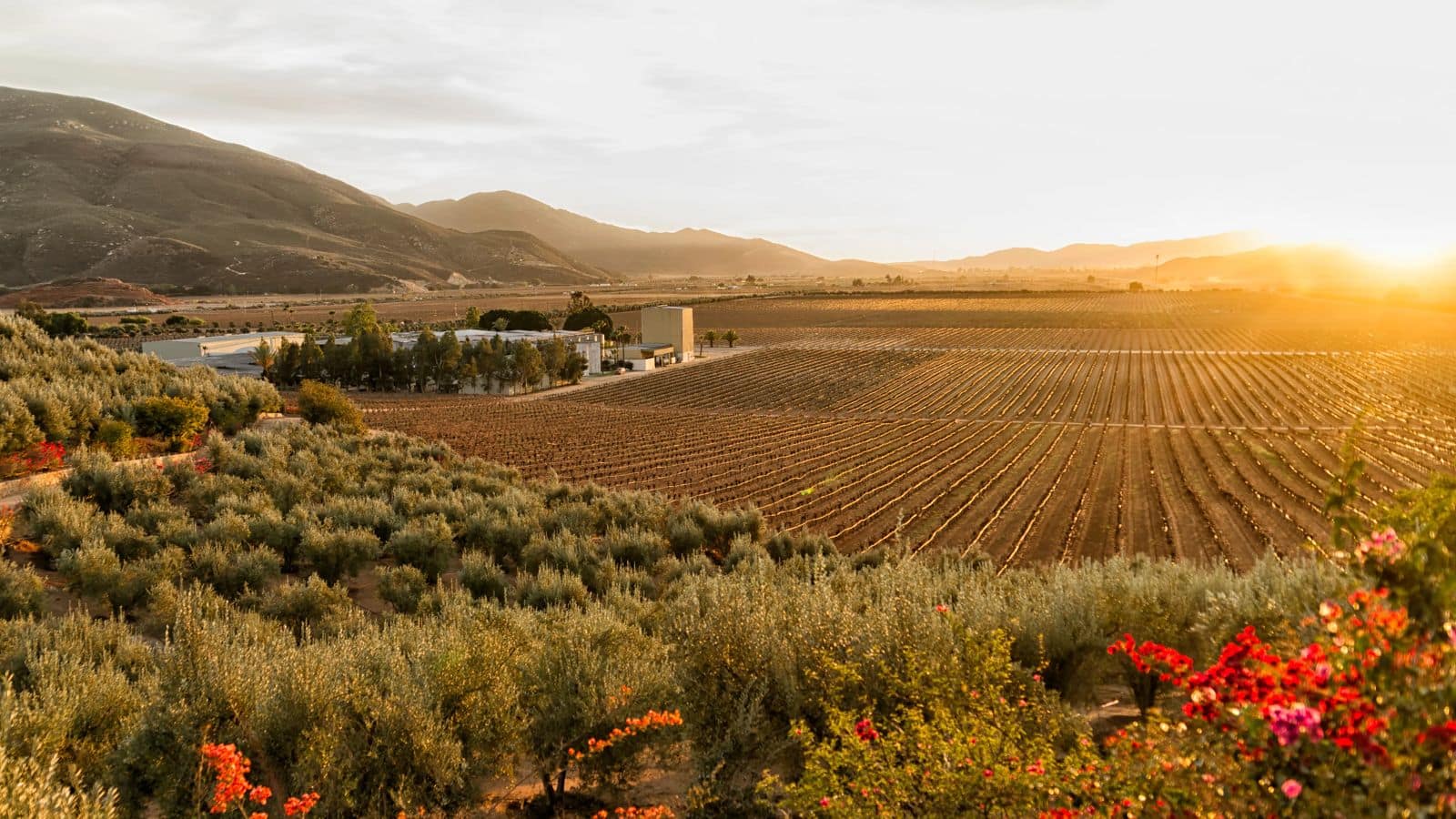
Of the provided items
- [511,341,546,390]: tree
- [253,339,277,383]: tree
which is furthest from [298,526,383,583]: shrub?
[253,339,277,383]: tree

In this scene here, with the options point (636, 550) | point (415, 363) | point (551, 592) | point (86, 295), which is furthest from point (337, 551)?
point (86, 295)

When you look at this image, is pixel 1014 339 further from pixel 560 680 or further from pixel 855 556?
pixel 560 680

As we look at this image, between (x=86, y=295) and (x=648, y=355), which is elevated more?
(x=86, y=295)

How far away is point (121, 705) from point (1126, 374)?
213ft

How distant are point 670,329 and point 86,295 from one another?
102511 mm

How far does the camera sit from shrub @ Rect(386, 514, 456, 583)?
1465 cm

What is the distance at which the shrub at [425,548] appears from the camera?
14.6 m

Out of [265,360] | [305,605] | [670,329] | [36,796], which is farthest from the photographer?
[670,329]

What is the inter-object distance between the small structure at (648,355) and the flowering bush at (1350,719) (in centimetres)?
6656

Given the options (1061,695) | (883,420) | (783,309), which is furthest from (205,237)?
(1061,695)

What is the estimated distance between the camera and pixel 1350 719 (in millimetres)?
2992

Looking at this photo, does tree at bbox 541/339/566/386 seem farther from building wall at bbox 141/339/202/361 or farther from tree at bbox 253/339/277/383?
building wall at bbox 141/339/202/361

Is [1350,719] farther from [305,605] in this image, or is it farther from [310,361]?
[310,361]

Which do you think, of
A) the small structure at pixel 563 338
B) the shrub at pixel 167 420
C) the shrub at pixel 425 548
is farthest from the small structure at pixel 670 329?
the shrub at pixel 425 548
